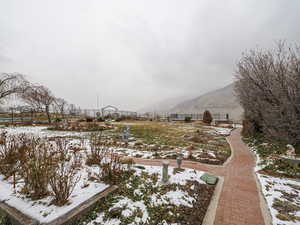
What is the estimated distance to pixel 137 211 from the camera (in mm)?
2719

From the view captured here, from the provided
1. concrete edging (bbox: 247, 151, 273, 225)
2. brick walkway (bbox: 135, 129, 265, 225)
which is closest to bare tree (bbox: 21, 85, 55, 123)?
brick walkway (bbox: 135, 129, 265, 225)

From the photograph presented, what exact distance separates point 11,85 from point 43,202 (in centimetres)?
1741

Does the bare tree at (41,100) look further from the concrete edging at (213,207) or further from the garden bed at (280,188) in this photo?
the garden bed at (280,188)

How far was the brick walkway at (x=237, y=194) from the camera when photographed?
2754 mm

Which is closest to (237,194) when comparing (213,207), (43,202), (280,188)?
(213,207)

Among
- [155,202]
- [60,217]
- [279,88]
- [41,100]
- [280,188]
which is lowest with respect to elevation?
[280,188]

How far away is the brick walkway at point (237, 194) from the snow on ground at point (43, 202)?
2762 millimetres

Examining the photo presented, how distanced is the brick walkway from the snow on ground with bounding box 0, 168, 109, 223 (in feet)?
9.06

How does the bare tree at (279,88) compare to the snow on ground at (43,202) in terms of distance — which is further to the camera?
the bare tree at (279,88)

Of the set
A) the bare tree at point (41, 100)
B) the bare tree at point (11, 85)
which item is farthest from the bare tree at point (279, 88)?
the bare tree at point (41, 100)

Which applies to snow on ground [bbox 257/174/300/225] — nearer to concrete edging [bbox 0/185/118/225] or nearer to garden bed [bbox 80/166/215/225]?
garden bed [bbox 80/166/215/225]

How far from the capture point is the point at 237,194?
3605 mm

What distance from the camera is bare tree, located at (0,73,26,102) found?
1344 centimetres

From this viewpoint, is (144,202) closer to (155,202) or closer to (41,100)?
(155,202)
